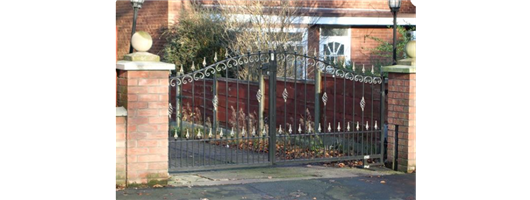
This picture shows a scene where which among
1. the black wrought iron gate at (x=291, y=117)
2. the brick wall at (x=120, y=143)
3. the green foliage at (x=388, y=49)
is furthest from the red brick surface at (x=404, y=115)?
the brick wall at (x=120, y=143)

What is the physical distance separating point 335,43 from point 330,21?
745 mm

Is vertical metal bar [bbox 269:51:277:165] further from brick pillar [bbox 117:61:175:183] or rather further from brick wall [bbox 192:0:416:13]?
brick wall [bbox 192:0:416:13]

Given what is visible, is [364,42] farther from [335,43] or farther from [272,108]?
[272,108]

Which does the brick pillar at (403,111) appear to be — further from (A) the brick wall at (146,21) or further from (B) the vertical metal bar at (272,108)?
(A) the brick wall at (146,21)

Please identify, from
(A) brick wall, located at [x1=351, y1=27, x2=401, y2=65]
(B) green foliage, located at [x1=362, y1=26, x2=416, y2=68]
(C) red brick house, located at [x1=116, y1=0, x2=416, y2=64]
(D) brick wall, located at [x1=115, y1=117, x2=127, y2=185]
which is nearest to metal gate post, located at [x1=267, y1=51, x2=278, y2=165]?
(D) brick wall, located at [x1=115, y1=117, x2=127, y2=185]

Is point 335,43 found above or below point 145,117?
above

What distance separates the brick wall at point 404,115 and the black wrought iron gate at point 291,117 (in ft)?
1.02

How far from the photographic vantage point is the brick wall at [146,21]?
1694 centimetres

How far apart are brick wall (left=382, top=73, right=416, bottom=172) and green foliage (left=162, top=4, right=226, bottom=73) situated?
5.98m

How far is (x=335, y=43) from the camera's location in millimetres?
18469

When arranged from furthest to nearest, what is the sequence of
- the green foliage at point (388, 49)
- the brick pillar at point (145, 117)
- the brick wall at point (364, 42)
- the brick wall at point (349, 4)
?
the brick wall at point (364, 42), the brick wall at point (349, 4), the green foliage at point (388, 49), the brick pillar at point (145, 117)

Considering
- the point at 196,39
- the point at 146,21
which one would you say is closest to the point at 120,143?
the point at 196,39
